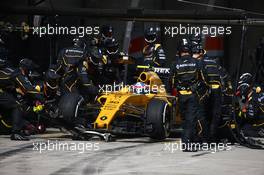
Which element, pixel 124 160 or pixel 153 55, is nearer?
pixel 124 160

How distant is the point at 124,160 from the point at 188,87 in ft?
6.96

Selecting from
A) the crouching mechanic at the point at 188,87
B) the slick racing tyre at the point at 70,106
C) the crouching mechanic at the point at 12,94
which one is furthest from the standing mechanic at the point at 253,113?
the crouching mechanic at the point at 12,94

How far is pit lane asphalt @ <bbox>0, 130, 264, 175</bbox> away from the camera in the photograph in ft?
33.1

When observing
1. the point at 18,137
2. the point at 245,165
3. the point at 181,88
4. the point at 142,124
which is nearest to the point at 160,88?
the point at 142,124

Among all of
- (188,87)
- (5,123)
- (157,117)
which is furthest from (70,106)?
(188,87)

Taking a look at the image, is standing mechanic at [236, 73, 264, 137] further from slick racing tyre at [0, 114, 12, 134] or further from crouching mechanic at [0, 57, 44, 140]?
slick racing tyre at [0, 114, 12, 134]

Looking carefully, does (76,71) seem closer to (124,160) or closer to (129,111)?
(129,111)

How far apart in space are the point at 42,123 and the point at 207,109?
4434mm

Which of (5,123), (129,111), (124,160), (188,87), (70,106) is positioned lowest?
(124,160)

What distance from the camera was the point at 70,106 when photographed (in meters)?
14.2

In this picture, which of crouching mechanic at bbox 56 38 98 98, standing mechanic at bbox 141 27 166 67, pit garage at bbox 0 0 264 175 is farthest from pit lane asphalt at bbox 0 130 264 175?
standing mechanic at bbox 141 27 166 67

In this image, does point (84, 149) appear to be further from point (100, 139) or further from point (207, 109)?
point (207, 109)

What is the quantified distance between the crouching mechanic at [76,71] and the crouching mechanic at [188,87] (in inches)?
126

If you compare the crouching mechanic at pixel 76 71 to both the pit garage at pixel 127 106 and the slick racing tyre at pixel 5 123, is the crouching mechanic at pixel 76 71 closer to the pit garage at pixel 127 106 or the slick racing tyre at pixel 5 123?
the pit garage at pixel 127 106
